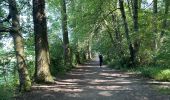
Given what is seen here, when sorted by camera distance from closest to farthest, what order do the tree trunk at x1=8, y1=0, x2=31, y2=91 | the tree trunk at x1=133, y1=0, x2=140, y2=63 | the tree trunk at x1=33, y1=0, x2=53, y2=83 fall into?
the tree trunk at x1=8, y1=0, x2=31, y2=91
the tree trunk at x1=33, y1=0, x2=53, y2=83
the tree trunk at x1=133, y1=0, x2=140, y2=63

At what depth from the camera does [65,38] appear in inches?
1444

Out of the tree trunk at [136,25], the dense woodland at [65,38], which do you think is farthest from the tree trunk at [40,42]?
the tree trunk at [136,25]

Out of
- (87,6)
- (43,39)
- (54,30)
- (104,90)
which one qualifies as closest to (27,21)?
(43,39)

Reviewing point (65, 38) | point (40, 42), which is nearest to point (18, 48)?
point (40, 42)

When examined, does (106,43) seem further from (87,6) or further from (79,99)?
(79,99)

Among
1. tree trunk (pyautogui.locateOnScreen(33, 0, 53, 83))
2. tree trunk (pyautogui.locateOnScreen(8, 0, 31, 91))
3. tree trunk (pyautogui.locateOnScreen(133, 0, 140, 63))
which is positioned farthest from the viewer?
tree trunk (pyautogui.locateOnScreen(133, 0, 140, 63))

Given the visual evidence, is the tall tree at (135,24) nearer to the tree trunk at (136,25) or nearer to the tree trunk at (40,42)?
the tree trunk at (136,25)

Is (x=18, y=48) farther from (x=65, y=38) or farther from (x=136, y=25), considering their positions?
(x=65, y=38)

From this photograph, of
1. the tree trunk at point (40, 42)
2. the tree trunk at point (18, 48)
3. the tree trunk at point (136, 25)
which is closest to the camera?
the tree trunk at point (18, 48)

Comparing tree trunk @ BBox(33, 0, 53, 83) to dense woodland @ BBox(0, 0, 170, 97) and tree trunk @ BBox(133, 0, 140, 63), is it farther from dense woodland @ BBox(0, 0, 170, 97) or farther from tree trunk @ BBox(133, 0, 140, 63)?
tree trunk @ BBox(133, 0, 140, 63)

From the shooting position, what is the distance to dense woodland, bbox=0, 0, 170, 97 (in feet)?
54.6

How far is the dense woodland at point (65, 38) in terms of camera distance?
54.6 ft

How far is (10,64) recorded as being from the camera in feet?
61.7

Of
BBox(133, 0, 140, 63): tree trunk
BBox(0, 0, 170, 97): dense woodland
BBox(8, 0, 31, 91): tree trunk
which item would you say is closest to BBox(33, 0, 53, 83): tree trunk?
BBox(0, 0, 170, 97): dense woodland
